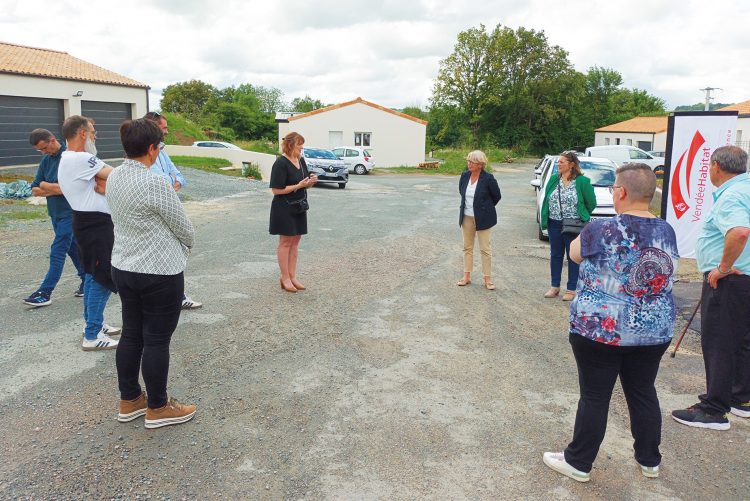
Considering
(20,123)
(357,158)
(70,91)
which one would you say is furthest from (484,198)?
(357,158)

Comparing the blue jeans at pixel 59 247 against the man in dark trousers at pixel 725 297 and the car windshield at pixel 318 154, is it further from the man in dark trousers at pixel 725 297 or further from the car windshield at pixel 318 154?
the car windshield at pixel 318 154

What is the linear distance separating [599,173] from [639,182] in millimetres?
9879

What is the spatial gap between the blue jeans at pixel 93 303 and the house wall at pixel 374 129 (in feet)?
121

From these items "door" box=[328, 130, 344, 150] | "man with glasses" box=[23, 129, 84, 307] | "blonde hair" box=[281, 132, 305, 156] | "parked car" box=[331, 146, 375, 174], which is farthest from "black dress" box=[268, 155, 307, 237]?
"door" box=[328, 130, 344, 150]

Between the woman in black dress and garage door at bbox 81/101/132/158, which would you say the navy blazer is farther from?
garage door at bbox 81/101/132/158

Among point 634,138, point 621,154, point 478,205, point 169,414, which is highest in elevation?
point 634,138

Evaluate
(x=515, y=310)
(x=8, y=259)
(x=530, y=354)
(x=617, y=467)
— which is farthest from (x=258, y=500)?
(x=8, y=259)

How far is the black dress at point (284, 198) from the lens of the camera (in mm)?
6723

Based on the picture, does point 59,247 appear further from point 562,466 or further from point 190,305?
point 562,466

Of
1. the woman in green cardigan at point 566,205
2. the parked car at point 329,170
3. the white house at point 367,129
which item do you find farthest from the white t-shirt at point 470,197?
the white house at point 367,129

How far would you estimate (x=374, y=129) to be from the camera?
41312 millimetres

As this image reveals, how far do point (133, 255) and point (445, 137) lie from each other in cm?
5997

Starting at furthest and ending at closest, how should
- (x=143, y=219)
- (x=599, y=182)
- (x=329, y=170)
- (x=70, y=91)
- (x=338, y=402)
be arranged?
(x=70, y=91) → (x=329, y=170) → (x=599, y=182) → (x=338, y=402) → (x=143, y=219)

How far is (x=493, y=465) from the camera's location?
338 centimetres
